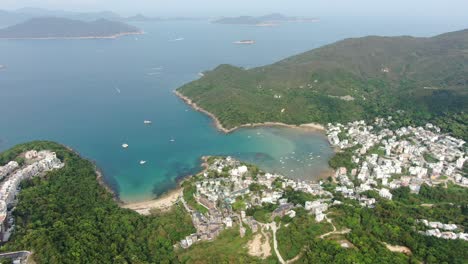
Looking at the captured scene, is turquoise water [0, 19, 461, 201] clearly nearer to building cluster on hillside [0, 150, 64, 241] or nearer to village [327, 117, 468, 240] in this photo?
village [327, 117, 468, 240]

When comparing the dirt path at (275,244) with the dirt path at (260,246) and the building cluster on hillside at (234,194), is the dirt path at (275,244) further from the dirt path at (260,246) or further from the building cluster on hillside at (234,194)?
the building cluster on hillside at (234,194)

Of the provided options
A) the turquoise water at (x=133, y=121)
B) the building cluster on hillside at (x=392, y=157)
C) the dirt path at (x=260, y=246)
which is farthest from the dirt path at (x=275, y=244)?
the turquoise water at (x=133, y=121)

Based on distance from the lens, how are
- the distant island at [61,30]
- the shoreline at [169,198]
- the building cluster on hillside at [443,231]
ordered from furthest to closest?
the distant island at [61,30] < the shoreline at [169,198] < the building cluster on hillside at [443,231]

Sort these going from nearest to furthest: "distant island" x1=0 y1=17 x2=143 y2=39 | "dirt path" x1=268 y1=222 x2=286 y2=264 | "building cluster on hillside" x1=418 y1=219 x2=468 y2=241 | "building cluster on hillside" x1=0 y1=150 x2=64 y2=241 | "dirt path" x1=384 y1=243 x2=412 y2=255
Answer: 1. "dirt path" x1=384 y1=243 x2=412 y2=255
2. "dirt path" x1=268 y1=222 x2=286 y2=264
3. "building cluster on hillside" x1=418 y1=219 x2=468 y2=241
4. "building cluster on hillside" x1=0 y1=150 x2=64 y2=241
5. "distant island" x1=0 y1=17 x2=143 y2=39

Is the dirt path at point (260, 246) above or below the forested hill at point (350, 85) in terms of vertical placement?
below

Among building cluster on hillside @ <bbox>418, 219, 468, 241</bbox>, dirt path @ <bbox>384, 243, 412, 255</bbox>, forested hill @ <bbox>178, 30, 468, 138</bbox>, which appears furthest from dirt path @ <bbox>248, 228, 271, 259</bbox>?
forested hill @ <bbox>178, 30, 468, 138</bbox>

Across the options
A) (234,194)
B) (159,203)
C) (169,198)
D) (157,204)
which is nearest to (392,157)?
(234,194)

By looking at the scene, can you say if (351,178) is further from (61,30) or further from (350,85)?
(61,30)
